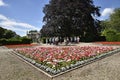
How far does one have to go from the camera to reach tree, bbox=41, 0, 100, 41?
46.4 metres

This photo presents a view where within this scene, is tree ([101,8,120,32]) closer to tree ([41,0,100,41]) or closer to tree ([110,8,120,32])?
tree ([110,8,120,32])

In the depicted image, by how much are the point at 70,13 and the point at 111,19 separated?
116 feet

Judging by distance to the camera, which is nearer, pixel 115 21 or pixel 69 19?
pixel 69 19

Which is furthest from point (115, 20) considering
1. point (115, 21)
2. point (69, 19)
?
point (69, 19)

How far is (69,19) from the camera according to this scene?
46.9 meters

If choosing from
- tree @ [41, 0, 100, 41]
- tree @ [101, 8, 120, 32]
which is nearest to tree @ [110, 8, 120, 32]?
tree @ [101, 8, 120, 32]

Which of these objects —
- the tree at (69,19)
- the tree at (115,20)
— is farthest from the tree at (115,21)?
the tree at (69,19)

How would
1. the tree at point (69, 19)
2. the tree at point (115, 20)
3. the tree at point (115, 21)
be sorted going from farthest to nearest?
the tree at point (115, 21) < the tree at point (115, 20) < the tree at point (69, 19)

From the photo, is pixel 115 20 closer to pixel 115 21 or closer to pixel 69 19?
pixel 115 21

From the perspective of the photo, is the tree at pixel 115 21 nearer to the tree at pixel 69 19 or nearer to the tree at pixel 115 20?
the tree at pixel 115 20

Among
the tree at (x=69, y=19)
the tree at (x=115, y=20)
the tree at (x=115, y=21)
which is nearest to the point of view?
the tree at (x=69, y=19)

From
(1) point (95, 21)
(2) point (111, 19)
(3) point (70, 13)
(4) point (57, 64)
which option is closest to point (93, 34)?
(1) point (95, 21)

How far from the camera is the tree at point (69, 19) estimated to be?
46375mm

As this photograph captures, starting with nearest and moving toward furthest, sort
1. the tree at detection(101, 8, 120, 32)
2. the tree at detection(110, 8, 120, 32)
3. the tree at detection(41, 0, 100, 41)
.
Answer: the tree at detection(41, 0, 100, 41), the tree at detection(110, 8, 120, 32), the tree at detection(101, 8, 120, 32)
